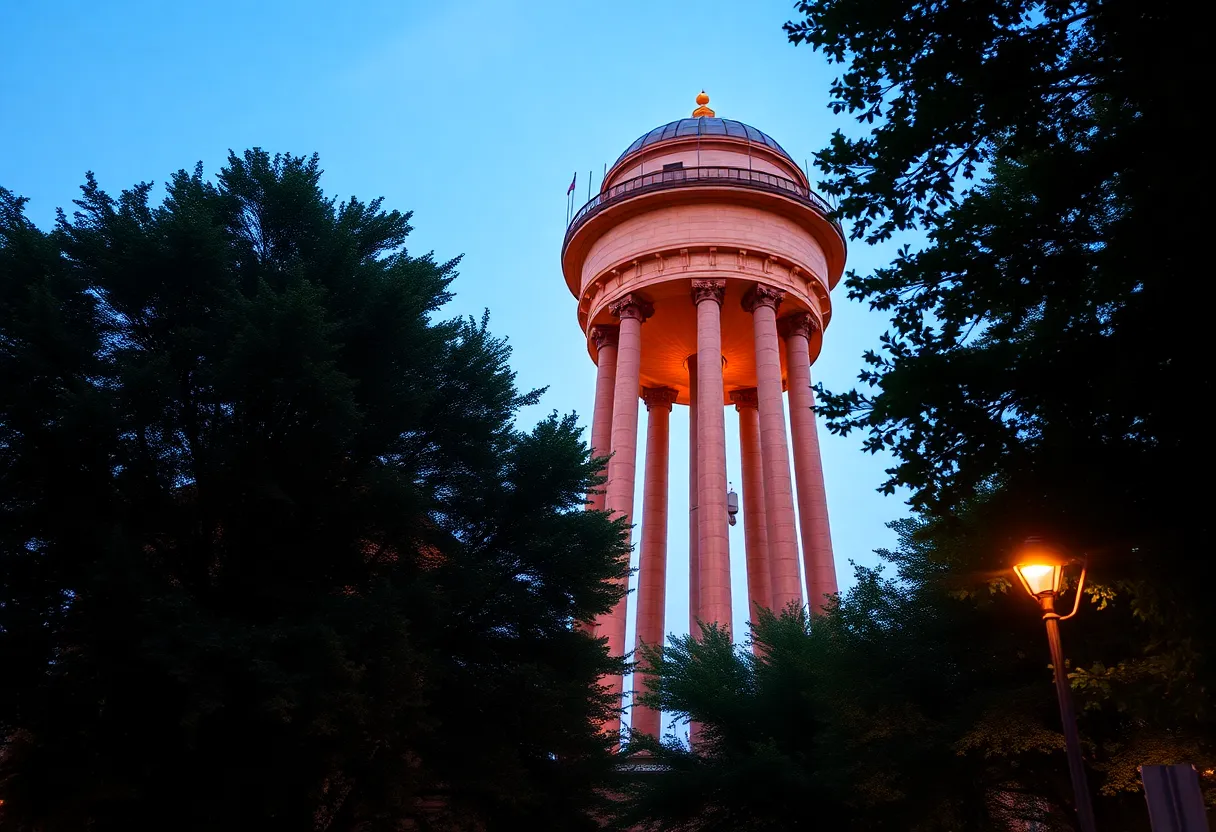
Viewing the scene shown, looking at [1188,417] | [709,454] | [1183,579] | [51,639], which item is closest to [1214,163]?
[1188,417]

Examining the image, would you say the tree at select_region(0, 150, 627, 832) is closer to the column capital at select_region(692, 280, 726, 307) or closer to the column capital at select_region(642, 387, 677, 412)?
the column capital at select_region(692, 280, 726, 307)

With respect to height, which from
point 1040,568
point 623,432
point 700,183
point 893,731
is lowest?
point 893,731

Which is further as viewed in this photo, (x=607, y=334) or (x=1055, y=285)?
(x=607, y=334)

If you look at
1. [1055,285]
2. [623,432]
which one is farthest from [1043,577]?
[623,432]

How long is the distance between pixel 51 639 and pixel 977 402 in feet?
41.3

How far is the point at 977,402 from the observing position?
1029cm

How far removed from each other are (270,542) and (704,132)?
3119 centimetres

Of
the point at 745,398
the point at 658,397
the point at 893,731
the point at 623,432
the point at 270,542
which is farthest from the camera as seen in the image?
the point at 745,398

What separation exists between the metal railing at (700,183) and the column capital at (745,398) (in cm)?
908

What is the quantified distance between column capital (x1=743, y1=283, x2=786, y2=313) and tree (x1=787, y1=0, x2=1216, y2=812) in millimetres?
24199

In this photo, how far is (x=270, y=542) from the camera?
15.4 m

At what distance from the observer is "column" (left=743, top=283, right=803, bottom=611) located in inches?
1221

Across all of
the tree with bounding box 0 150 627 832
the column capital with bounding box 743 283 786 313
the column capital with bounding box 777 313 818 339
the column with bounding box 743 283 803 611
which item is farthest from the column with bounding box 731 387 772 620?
the tree with bounding box 0 150 627 832

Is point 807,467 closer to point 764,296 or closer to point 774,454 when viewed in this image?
point 774,454
